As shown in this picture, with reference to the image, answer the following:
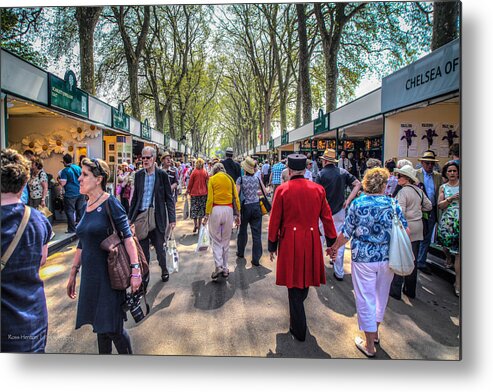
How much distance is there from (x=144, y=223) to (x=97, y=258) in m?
1.80

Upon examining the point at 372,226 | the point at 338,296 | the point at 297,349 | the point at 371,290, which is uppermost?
the point at 372,226

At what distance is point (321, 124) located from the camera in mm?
11406

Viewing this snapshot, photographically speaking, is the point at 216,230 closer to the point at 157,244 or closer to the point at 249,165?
the point at 157,244

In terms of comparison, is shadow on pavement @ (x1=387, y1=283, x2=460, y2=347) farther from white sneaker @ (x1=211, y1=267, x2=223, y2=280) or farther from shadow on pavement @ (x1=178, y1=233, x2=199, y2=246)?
shadow on pavement @ (x1=178, y1=233, x2=199, y2=246)

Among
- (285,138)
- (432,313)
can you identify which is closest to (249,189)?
(432,313)

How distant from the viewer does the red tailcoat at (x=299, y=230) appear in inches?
118

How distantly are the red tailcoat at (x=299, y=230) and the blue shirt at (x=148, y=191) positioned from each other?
179 centimetres

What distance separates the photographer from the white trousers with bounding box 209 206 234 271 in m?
4.62

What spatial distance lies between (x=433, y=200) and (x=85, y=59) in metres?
4.91

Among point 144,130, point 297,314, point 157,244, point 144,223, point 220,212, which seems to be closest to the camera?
point 297,314

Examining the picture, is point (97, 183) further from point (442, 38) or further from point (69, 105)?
point (442, 38)

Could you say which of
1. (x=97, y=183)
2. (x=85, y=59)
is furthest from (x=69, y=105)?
Answer: (x=97, y=183)

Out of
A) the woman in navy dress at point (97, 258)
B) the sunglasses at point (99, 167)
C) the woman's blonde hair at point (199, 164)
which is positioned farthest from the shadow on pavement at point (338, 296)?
the woman's blonde hair at point (199, 164)

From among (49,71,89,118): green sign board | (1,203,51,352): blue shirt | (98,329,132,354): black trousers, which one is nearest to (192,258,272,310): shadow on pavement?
(98,329,132,354): black trousers
